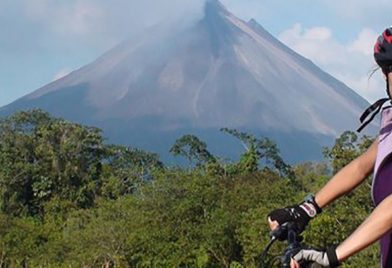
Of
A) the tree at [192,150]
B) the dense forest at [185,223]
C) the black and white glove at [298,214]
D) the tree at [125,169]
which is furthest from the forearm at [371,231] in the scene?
the tree at [192,150]

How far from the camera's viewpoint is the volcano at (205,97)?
12700 centimetres

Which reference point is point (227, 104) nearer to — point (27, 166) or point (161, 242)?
point (27, 166)

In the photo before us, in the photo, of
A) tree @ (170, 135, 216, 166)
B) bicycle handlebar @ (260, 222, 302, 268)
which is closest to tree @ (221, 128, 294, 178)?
tree @ (170, 135, 216, 166)

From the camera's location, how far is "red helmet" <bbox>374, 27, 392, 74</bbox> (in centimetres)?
172

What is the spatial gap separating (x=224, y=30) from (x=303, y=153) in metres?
28.0

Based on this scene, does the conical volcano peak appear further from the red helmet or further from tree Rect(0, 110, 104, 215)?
the red helmet

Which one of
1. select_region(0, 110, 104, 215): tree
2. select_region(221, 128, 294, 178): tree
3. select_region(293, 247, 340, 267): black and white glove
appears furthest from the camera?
select_region(0, 110, 104, 215): tree

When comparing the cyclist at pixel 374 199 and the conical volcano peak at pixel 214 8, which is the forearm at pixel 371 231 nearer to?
the cyclist at pixel 374 199

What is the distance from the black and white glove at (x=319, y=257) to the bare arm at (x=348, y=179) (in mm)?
347

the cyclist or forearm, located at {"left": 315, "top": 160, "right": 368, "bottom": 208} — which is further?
forearm, located at {"left": 315, "top": 160, "right": 368, "bottom": 208}

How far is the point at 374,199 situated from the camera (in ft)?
5.76

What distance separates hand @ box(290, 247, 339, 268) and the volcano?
11981cm

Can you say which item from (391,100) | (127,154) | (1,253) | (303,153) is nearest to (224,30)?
(303,153)

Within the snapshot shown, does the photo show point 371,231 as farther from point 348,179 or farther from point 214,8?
point 214,8
